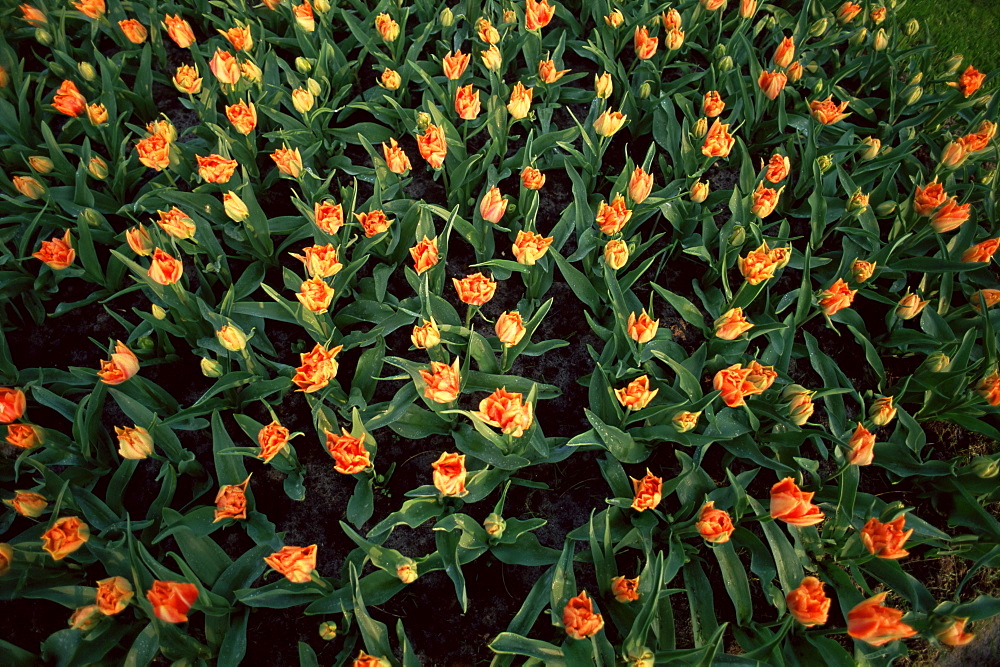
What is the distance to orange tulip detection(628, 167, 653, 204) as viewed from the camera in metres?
2.18

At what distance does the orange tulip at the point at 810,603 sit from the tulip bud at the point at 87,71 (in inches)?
129

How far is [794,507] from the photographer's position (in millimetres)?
1604

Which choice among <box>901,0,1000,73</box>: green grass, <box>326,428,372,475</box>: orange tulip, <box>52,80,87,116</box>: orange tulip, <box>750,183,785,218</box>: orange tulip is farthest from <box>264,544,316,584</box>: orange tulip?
<box>901,0,1000,73</box>: green grass

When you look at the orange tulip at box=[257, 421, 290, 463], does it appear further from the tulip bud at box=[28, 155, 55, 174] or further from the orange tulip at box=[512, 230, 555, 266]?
the tulip bud at box=[28, 155, 55, 174]

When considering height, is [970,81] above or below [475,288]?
above

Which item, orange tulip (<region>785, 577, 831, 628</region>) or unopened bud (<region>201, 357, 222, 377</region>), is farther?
unopened bud (<region>201, 357, 222, 377</region>)

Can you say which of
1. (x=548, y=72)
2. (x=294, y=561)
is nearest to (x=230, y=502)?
(x=294, y=561)

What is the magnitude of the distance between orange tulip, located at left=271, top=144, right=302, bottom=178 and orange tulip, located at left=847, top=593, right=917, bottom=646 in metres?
2.23

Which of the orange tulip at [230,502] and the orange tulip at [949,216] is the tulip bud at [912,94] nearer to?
the orange tulip at [949,216]

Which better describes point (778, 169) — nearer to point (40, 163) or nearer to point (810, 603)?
point (810, 603)

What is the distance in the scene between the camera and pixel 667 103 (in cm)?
276

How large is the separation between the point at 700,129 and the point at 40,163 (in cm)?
265

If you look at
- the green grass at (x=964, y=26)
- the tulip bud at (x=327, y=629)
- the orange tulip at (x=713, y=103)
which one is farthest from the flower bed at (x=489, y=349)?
the green grass at (x=964, y=26)

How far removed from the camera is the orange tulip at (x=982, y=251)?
87.5 inches
